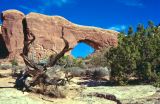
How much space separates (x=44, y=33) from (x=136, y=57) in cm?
3815

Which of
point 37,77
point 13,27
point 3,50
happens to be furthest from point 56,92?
point 3,50

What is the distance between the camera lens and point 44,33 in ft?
181

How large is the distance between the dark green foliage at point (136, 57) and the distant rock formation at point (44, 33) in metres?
34.1

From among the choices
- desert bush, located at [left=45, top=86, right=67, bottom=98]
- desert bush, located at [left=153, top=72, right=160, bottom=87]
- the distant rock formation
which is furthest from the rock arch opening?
desert bush, located at [left=45, top=86, right=67, bottom=98]

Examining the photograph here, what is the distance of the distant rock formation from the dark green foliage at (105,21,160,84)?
3410cm

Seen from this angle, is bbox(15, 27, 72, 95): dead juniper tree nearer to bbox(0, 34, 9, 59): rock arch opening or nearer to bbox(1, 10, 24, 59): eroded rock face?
bbox(1, 10, 24, 59): eroded rock face

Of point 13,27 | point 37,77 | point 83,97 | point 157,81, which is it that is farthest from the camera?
point 13,27

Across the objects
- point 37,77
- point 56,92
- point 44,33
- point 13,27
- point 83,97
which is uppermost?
point 13,27

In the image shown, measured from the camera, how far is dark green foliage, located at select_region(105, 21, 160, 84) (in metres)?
17.3

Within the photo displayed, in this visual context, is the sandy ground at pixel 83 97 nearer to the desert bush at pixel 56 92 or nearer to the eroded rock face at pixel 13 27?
the desert bush at pixel 56 92

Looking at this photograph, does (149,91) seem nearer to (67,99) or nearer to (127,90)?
(127,90)

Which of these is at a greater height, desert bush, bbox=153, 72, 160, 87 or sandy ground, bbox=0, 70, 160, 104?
desert bush, bbox=153, 72, 160, 87

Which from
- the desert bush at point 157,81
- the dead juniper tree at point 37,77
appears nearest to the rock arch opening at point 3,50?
the desert bush at point 157,81

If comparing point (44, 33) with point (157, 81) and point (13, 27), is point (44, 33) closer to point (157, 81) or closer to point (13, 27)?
point (13, 27)
